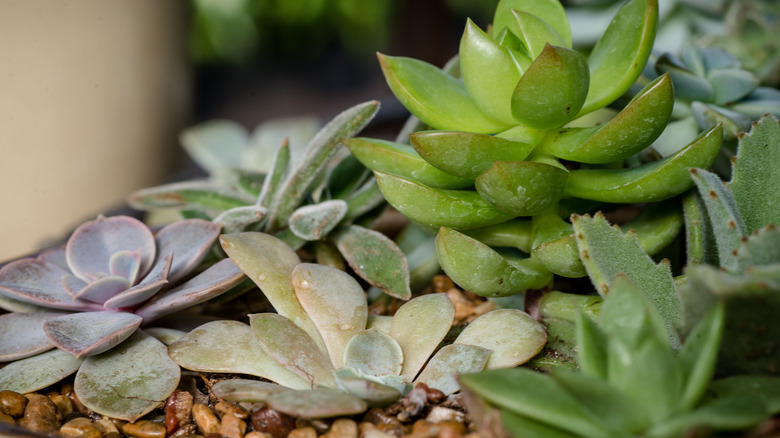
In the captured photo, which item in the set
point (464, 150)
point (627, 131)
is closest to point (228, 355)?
point (464, 150)

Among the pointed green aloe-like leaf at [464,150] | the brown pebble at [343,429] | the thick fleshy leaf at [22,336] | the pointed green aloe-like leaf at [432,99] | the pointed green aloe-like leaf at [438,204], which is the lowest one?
the brown pebble at [343,429]

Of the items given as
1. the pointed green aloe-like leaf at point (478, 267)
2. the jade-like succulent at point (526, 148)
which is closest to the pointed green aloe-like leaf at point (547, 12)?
the jade-like succulent at point (526, 148)

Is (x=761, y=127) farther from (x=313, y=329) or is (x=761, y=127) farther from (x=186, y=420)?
(x=186, y=420)

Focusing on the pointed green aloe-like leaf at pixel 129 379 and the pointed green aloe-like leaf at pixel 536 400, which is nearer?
the pointed green aloe-like leaf at pixel 536 400

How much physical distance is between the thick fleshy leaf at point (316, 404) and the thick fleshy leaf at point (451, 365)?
0.08m

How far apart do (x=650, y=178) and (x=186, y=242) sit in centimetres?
46

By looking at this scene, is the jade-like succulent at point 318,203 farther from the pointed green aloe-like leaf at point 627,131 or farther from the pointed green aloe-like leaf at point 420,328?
the pointed green aloe-like leaf at point 627,131

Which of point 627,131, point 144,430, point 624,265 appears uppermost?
point 627,131

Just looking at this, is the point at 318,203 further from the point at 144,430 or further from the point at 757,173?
the point at 757,173

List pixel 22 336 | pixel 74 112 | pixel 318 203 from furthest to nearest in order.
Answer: pixel 74 112 < pixel 318 203 < pixel 22 336

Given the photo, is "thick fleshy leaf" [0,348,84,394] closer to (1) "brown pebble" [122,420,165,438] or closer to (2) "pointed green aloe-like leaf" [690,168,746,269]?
(1) "brown pebble" [122,420,165,438]

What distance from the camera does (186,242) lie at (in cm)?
68

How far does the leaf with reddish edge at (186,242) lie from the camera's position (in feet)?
2.11

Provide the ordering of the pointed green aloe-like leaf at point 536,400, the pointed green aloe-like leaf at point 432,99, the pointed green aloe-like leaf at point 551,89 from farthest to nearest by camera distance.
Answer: the pointed green aloe-like leaf at point 432,99 < the pointed green aloe-like leaf at point 551,89 < the pointed green aloe-like leaf at point 536,400
